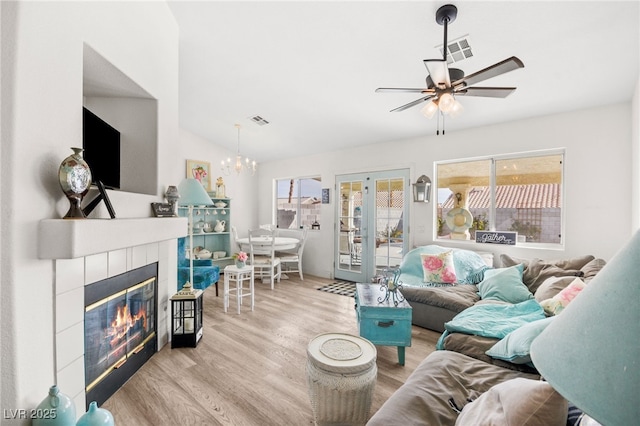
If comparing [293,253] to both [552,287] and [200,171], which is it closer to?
[200,171]

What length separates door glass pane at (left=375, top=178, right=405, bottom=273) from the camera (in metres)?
4.61

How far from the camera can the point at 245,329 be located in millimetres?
2982

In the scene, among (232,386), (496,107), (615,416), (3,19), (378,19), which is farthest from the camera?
(496,107)

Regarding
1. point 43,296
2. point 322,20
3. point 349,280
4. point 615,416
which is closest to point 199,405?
point 43,296

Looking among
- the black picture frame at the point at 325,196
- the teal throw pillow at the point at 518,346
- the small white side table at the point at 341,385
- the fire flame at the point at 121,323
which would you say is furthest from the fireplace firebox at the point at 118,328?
the black picture frame at the point at 325,196

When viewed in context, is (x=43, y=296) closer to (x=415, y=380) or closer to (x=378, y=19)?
(x=415, y=380)

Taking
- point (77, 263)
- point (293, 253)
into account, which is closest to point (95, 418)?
point (77, 263)

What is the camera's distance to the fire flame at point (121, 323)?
194 cm

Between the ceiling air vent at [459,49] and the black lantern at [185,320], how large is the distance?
3132 mm

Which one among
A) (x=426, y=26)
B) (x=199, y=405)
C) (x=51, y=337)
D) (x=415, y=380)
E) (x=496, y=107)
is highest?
(x=426, y=26)

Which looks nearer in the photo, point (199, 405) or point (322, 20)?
point (199, 405)

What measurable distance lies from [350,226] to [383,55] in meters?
3.11

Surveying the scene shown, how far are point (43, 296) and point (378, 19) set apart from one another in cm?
275

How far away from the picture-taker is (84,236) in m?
1.35
